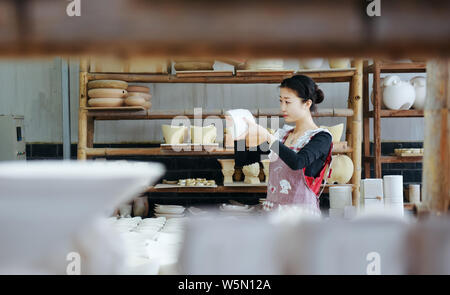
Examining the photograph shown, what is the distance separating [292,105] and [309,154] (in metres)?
0.27

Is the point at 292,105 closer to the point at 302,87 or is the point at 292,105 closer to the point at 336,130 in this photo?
the point at 302,87

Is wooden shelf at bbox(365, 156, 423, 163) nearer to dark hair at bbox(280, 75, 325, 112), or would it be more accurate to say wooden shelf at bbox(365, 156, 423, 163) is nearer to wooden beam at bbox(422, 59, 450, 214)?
dark hair at bbox(280, 75, 325, 112)

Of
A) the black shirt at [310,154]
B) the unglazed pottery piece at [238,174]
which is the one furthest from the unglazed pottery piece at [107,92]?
the black shirt at [310,154]

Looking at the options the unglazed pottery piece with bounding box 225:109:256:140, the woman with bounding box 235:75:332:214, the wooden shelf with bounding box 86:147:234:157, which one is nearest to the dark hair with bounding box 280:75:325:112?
the woman with bounding box 235:75:332:214

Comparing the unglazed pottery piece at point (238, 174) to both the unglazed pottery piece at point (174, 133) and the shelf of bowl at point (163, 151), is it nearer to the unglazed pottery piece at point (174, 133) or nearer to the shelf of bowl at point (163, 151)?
the shelf of bowl at point (163, 151)

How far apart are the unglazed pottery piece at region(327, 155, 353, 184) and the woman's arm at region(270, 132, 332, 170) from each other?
1405mm

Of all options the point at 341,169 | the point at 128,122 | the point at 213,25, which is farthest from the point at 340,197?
the point at 213,25

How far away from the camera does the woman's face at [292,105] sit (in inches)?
76.8

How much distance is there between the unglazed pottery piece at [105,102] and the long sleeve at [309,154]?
6.00ft

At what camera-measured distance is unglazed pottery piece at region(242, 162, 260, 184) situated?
10.8 ft

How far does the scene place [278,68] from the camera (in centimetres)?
327
